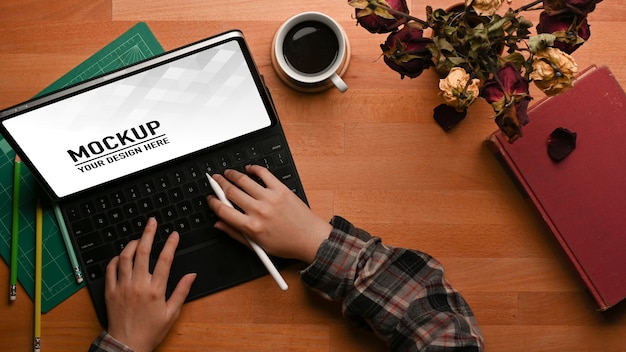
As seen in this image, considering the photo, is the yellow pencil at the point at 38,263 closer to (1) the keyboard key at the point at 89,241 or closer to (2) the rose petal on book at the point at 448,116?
(1) the keyboard key at the point at 89,241

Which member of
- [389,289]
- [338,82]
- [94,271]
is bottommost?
[389,289]

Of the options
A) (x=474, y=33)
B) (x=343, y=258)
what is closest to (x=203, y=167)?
(x=343, y=258)

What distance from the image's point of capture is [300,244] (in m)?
0.79

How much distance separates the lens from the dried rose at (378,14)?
1.86 ft

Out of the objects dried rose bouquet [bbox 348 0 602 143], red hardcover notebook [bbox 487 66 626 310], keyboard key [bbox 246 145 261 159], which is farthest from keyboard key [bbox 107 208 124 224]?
red hardcover notebook [bbox 487 66 626 310]

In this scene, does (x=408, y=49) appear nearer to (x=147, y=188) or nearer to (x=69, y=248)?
(x=147, y=188)

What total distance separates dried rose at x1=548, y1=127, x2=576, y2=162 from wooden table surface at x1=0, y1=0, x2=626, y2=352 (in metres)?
0.08

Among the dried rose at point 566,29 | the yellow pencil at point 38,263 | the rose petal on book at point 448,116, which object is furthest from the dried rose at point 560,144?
the yellow pencil at point 38,263

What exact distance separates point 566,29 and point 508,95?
90mm

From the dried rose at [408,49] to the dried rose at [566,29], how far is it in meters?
0.12

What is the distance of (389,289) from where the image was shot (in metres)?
0.79

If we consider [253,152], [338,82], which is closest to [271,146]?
[253,152]

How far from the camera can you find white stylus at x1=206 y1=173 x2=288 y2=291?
781 millimetres

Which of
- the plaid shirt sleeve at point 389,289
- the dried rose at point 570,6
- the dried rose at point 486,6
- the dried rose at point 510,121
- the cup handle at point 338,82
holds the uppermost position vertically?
the dried rose at point 486,6
